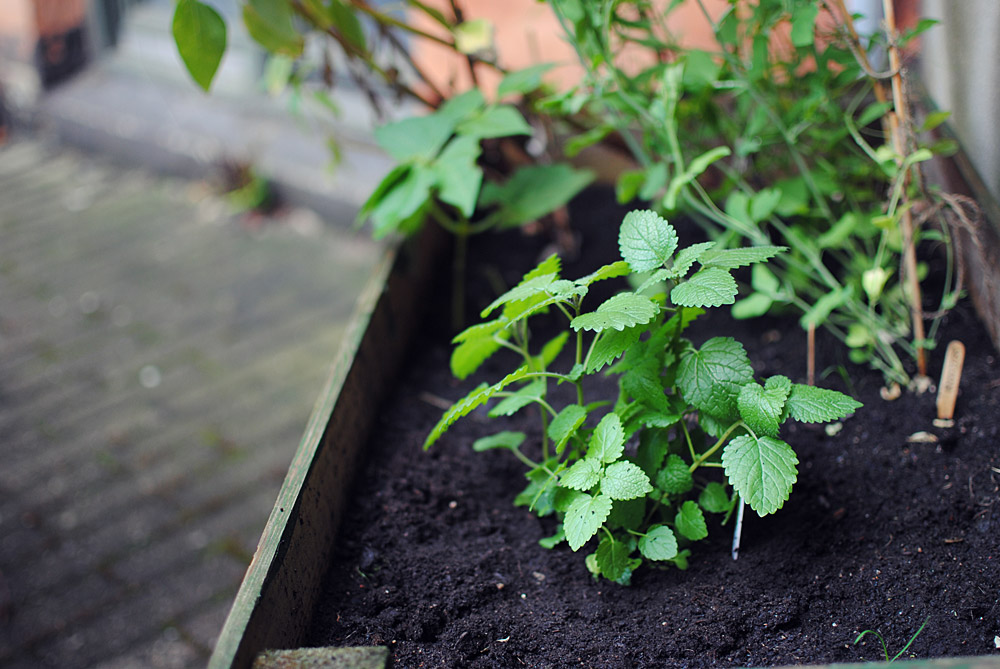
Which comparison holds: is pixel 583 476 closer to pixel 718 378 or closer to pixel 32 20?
pixel 718 378

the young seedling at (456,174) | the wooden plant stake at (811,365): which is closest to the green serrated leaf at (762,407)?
the wooden plant stake at (811,365)

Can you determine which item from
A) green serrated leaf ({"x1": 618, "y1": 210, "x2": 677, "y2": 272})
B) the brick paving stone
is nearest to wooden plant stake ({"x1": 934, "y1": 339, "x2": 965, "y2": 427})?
green serrated leaf ({"x1": 618, "y1": 210, "x2": 677, "y2": 272})

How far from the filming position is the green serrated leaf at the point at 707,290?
0.88 m

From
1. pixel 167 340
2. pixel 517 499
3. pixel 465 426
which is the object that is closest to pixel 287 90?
pixel 167 340

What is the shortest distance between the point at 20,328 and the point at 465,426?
204 centimetres

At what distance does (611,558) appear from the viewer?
3.37 ft

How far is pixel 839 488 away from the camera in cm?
118

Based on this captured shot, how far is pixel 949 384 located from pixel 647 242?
59 centimetres

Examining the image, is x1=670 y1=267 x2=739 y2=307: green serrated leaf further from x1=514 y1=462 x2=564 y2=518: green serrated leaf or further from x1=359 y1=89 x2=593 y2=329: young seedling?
x1=359 y1=89 x2=593 y2=329: young seedling

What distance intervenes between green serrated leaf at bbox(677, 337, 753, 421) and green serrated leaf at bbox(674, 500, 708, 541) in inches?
5.3

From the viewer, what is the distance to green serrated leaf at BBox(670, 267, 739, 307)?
88cm

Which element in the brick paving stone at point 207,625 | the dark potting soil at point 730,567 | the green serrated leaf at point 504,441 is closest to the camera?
the dark potting soil at point 730,567

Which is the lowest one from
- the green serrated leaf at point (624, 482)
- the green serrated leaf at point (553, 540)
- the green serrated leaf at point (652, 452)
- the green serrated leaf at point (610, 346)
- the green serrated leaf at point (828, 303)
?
the green serrated leaf at point (553, 540)

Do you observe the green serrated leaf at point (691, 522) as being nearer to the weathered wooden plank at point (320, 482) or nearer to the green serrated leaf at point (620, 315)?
the green serrated leaf at point (620, 315)
